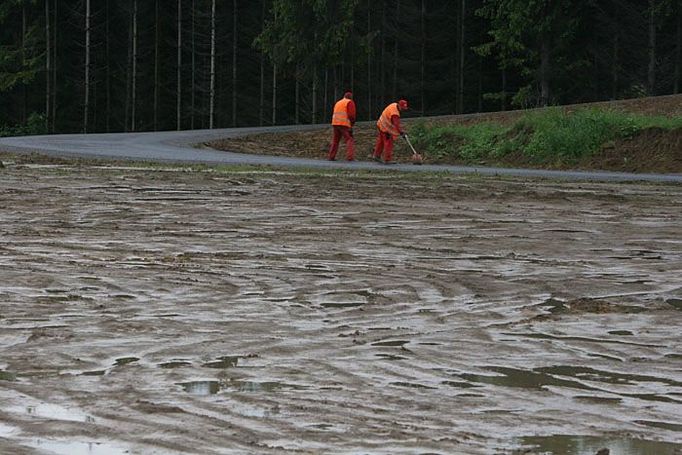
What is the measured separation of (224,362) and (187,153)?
1000 inches

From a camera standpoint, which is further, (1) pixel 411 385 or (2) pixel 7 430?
(1) pixel 411 385

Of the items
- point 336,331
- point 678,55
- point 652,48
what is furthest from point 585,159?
point 678,55

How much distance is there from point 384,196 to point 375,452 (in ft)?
49.7

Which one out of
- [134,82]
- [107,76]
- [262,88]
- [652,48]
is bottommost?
[262,88]

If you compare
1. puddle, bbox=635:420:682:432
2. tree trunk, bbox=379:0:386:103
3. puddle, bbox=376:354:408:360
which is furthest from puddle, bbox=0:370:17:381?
tree trunk, bbox=379:0:386:103

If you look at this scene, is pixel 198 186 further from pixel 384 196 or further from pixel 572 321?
pixel 572 321

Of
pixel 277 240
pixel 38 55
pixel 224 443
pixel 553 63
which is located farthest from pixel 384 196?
pixel 38 55

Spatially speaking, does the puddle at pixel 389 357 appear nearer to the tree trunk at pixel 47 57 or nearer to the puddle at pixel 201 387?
the puddle at pixel 201 387

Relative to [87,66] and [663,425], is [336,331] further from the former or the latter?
[87,66]

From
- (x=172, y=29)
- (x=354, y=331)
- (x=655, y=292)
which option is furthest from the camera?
(x=172, y=29)

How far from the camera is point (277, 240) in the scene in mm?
14445

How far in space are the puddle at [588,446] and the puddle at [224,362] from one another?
2.11 meters

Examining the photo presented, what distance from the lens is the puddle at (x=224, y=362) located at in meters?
7.57

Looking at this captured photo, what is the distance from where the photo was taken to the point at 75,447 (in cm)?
569
